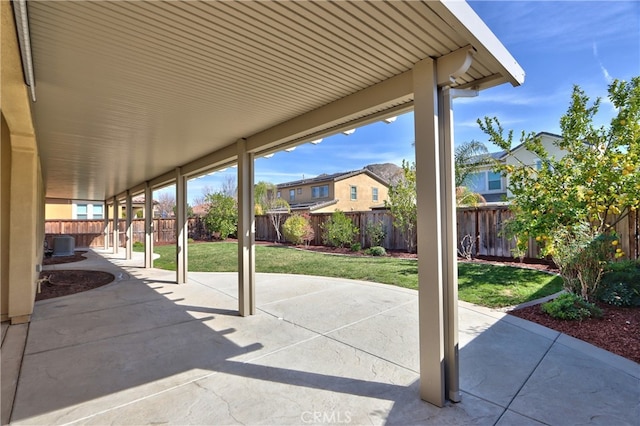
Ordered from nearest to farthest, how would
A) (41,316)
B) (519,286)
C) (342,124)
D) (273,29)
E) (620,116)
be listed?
(273,29), (342,124), (620,116), (41,316), (519,286)

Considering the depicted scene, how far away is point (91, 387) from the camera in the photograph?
3029mm

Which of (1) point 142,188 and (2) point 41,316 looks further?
(1) point 142,188

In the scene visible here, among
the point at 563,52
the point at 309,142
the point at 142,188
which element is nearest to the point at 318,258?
the point at 142,188

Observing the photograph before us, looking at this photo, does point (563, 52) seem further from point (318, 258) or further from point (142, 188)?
point (142, 188)

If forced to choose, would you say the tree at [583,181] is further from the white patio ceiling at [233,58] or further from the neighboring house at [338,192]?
the neighboring house at [338,192]

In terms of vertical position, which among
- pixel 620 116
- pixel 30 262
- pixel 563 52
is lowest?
pixel 30 262

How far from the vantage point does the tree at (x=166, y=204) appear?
3434 centimetres

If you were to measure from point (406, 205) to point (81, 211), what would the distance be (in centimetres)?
2637

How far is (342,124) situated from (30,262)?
5557 mm

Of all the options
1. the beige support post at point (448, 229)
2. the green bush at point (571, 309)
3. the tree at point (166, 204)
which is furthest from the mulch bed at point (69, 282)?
the tree at point (166, 204)

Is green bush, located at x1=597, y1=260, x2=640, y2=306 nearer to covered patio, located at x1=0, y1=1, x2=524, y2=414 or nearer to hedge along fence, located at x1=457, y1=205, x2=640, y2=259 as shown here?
hedge along fence, located at x1=457, y1=205, x2=640, y2=259

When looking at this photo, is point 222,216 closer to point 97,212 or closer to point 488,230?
point 97,212

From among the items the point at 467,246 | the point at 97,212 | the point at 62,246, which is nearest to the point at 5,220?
the point at 467,246

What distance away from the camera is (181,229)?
827 centimetres
